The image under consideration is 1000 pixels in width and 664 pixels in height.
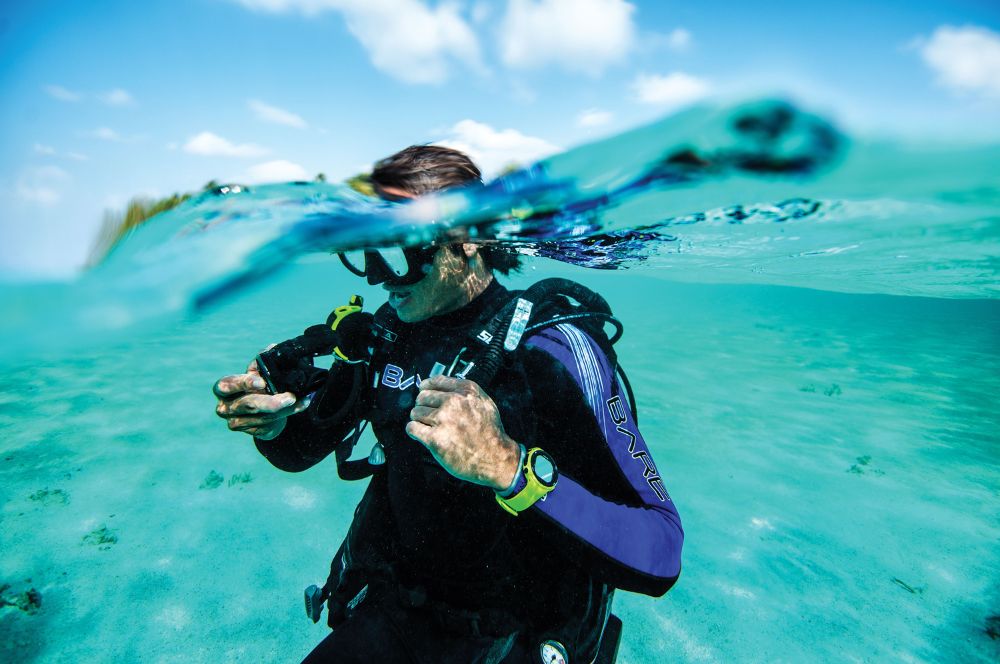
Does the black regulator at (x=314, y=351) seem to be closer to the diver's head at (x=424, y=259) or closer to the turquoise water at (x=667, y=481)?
the diver's head at (x=424, y=259)

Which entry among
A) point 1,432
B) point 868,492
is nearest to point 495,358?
point 868,492

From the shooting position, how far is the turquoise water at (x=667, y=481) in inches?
101

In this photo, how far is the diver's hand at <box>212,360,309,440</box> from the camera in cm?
216

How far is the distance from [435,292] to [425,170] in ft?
3.26

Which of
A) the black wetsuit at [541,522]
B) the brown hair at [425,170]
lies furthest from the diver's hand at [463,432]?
the brown hair at [425,170]

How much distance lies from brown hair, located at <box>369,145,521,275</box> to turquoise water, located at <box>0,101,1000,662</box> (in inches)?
10.8

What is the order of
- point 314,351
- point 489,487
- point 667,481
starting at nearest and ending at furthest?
point 489,487 < point 314,351 < point 667,481

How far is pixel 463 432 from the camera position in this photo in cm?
161

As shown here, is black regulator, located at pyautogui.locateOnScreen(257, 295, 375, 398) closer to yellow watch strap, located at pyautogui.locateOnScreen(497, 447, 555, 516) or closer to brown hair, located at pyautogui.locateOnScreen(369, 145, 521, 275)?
brown hair, located at pyautogui.locateOnScreen(369, 145, 521, 275)

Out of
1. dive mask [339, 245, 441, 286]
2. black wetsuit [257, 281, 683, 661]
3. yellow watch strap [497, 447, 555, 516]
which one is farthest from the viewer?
dive mask [339, 245, 441, 286]

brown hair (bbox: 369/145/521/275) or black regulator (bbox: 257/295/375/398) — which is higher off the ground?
brown hair (bbox: 369/145/521/275)

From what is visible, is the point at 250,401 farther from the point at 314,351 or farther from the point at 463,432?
the point at 463,432

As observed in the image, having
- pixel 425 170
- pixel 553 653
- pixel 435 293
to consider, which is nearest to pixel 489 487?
pixel 553 653

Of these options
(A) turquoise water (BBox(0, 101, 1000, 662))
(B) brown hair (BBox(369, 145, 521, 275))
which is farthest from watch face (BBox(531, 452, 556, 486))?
(B) brown hair (BBox(369, 145, 521, 275))
